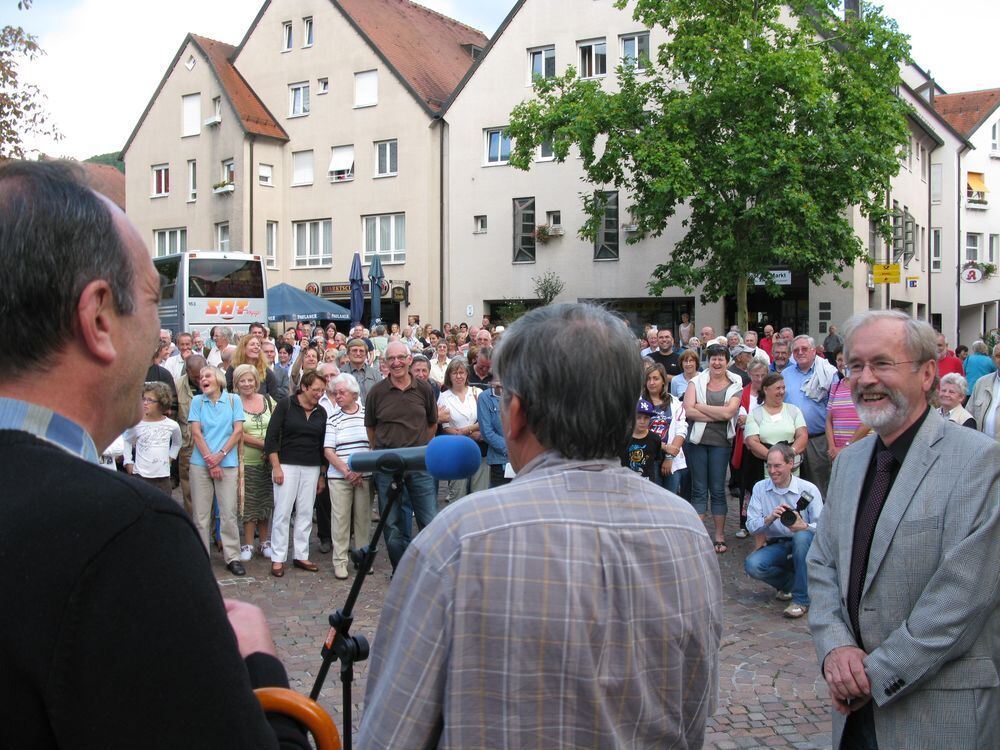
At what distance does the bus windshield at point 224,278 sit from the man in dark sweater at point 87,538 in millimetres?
26106

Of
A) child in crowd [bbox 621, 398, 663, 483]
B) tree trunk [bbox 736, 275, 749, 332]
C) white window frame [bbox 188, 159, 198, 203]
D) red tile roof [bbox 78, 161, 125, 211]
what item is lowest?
child in crowd [bbox 621, 398, 663, 483]

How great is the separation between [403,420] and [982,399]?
5903 mm

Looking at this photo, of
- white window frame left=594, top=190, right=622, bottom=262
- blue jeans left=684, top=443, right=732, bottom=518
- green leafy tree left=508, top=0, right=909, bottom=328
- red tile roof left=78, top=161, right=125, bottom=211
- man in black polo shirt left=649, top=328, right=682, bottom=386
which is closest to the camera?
red tile roof left=78, top=161, right=125, bottom=211

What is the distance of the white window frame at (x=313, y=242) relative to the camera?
37.1 metres

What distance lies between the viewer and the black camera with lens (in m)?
7.50

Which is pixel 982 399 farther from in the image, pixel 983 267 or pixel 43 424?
pixel 983 267

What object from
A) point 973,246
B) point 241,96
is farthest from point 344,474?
point 973,246

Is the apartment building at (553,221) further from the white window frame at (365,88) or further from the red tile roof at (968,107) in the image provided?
the red tile roof at (968,107)

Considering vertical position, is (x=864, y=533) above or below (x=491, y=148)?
below

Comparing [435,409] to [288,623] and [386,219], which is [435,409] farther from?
[386,219]

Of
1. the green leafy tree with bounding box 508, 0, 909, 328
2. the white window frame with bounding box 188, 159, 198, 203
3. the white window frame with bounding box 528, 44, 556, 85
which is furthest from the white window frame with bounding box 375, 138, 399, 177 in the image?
the green leafy tree with bounding box 508, 0, 909, 328

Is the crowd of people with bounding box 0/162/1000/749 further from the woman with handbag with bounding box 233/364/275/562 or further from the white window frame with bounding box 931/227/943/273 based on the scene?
the white window frame with bounding box 931/227/943/273

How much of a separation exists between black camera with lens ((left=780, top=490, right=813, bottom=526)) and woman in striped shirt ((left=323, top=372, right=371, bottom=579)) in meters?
3.73

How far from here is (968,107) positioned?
47500 mm
